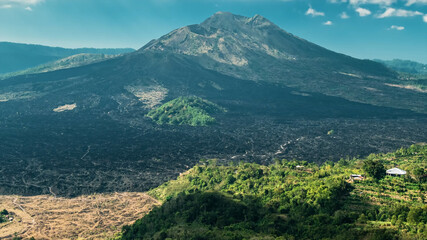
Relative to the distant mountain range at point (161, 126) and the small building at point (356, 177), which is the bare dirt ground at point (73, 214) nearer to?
the distant mountain range at point (161, 126)

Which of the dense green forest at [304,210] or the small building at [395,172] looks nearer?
the dense green forest at [304,210]

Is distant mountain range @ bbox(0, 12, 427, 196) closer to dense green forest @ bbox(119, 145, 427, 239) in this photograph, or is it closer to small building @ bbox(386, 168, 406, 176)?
dense green forest @ bbox(119, 145, 427, 239)

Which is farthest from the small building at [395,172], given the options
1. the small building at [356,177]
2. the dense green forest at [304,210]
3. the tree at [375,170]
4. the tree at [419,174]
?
the small building at [356,177]

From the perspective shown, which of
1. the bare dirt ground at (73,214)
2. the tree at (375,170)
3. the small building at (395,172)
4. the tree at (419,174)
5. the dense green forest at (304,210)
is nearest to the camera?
the dense green forest at (304,210)

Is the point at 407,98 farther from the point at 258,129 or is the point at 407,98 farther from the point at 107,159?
the point at 107,159

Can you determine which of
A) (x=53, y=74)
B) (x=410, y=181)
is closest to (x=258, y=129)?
(x=410, y=181)

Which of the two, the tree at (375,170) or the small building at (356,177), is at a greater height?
the tree at (375,170)

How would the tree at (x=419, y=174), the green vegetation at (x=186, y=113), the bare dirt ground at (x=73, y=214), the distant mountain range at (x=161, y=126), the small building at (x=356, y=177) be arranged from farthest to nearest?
the green vegetation at (x=186, y=113) < the distant mountain range at (x=161, y=126) < the bare dirt ground at (x=73, y=214) < the small building at (x=356, y=177) < the tree at (x=419, y=174)

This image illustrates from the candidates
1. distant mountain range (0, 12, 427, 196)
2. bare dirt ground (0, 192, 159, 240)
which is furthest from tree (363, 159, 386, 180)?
distant mountain range (0, 12, 427, 196)
